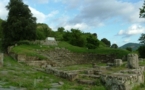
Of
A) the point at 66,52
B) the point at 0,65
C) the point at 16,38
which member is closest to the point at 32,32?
the point at 16,38

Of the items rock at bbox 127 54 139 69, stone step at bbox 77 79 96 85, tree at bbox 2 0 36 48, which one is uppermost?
tree at bbox 2 0 36 48

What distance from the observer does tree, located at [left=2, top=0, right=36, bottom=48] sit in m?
32.0

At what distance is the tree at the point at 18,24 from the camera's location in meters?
32.0

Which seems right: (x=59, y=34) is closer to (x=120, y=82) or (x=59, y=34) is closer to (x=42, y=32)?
(x=42, y=32)

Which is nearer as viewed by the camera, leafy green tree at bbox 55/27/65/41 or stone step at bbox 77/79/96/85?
stone step at bbox 77/79/96/85

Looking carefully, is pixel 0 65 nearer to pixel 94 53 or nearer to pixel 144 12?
pixel 94 53

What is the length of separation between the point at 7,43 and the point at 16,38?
82.0 inches

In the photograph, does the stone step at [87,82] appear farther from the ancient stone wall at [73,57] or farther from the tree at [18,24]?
the tree at [18,24]

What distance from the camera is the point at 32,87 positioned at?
981 cm

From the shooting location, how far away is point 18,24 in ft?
104

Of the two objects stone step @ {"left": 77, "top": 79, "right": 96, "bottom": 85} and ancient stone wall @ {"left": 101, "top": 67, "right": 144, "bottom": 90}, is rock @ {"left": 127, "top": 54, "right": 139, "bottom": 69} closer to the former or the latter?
stone step @ {"left": 77, "top": 79, "right": 96, "bottom": 85}

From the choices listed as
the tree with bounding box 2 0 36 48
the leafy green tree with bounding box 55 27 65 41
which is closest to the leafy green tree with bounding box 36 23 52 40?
the leafy green tree with bounding box 55 27 65 41

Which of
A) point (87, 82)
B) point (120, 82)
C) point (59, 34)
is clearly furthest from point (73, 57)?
point (59, 34)

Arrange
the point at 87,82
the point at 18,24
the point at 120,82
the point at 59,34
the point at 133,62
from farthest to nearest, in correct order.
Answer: the point at 59,34
the point at 18,24
the point at 133,62
the point at 87,82
the point at 120,82
